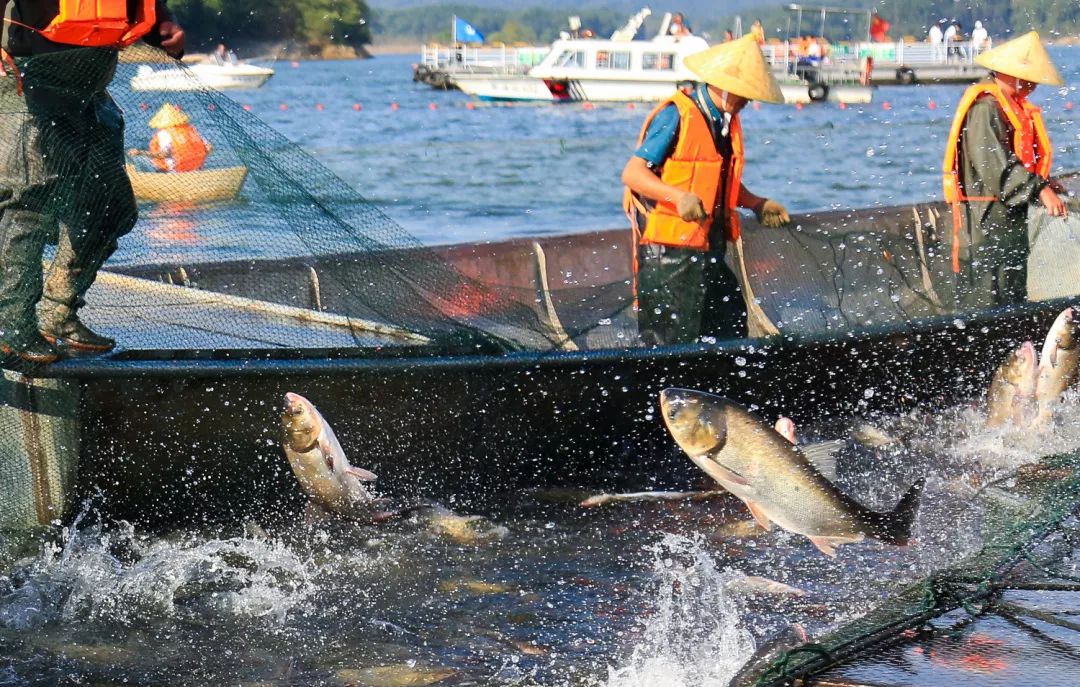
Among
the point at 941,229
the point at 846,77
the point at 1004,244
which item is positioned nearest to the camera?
the point at 1004,244

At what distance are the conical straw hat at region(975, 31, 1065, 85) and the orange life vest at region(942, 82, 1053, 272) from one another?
12 centimetres

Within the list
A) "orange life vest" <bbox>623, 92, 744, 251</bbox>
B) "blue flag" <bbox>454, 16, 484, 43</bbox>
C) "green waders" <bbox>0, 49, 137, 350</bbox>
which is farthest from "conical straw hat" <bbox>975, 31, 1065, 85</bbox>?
"blue flag" <bbox>454, 16, 484, 43</bbox>

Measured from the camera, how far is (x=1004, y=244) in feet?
26.4

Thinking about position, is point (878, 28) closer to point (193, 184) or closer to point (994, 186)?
point (994, 186)

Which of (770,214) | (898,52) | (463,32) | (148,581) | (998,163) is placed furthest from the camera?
(463,32)

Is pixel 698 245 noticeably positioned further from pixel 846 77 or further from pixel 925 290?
pixel 846 77

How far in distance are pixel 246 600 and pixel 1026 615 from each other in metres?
2.87

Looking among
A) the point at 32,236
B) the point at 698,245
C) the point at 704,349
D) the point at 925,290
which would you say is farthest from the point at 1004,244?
the point at 32,236

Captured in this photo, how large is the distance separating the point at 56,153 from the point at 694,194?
9.20 feet

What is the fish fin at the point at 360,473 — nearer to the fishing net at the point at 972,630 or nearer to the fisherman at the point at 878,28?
the fishing net at the point at 972,630

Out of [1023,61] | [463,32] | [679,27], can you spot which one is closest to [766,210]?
[1023,61]

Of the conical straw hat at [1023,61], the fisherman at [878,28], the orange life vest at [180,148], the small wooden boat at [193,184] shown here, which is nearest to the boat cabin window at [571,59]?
the fisherman at [878,28]

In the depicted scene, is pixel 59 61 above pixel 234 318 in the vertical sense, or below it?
above

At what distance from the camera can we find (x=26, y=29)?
537 cm
